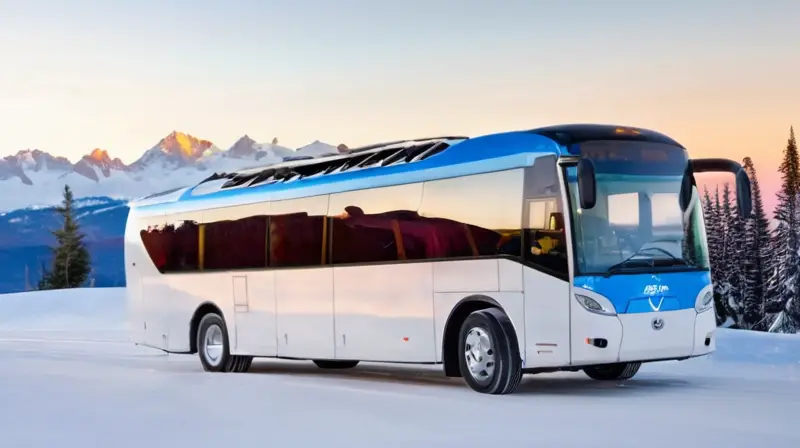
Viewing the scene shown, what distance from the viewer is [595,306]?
45.6 feet

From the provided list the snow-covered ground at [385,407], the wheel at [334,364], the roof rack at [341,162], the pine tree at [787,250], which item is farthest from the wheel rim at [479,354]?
the pine tree at [787,250]

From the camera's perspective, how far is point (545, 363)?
46.5ft

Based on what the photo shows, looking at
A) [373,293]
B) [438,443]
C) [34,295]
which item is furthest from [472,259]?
[34,295]

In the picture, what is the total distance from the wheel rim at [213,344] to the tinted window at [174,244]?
1174 mm

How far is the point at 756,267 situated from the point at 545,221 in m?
81.0

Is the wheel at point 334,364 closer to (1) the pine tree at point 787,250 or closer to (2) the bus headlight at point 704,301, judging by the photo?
(2) the bus headlight at point 704,301

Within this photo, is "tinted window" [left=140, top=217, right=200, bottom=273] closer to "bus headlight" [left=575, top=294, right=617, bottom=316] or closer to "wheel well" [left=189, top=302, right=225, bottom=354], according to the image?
"wheel well" [left=189, top=302, right=225, bottom=354]

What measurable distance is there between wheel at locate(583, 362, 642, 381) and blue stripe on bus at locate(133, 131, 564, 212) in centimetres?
350

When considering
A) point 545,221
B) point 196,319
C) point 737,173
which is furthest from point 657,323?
point 196,319

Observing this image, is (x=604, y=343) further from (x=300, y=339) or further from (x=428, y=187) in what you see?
(x=300, y=339)

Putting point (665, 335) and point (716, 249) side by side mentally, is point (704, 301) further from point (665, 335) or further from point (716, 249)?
point (716, 249)

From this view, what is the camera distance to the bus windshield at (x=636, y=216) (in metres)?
14.0

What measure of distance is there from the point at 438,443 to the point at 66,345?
81.0 feet

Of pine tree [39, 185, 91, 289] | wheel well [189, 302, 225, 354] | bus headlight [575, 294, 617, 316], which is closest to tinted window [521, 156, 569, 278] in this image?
bus headlight [575, 294, 617, 316]
